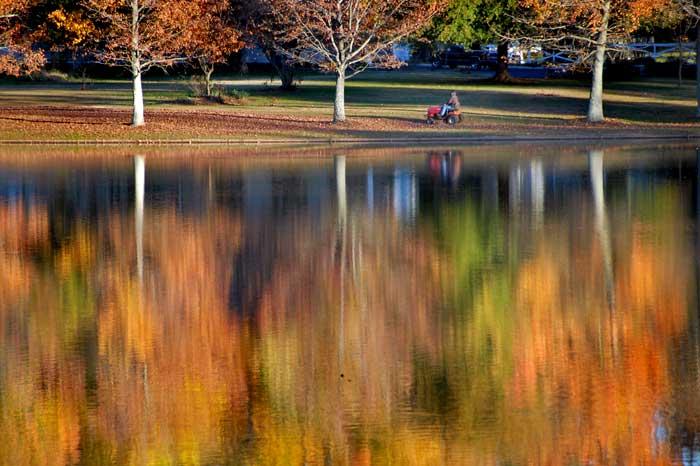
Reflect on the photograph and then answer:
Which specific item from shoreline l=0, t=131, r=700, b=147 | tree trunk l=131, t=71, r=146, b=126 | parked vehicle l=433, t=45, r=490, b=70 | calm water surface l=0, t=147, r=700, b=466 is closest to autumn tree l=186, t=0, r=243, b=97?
tree trunk l=131, t=71, r=146, b=126

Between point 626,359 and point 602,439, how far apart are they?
2484mm

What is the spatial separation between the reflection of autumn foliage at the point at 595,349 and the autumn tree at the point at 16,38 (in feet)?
95.8

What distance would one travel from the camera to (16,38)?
1813 inches

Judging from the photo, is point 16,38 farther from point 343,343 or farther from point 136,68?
point 343,343

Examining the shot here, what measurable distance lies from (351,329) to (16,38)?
36.2 meters

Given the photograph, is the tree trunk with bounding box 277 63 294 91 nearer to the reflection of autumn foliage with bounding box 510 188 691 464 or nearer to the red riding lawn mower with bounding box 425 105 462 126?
the red riding lawn mower with bounding box 425 105 462 126

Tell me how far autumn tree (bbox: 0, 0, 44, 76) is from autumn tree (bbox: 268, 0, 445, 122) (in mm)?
8613

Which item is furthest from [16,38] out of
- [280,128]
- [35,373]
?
[35,373]

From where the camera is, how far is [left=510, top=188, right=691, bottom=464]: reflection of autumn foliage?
889 centimetres

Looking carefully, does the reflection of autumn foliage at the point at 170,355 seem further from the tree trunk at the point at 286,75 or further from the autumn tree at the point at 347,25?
the tree trunk at the point at 286,75

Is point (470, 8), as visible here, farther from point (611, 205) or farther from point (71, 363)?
point (71, 363)

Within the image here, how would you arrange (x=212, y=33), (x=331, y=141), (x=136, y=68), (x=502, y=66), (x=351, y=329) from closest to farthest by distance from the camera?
(x=351, y=329), (x=331, y=141), (x=136, y=68), (x=212, y=33), (x=502, y=66)

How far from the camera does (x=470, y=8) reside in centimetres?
5775

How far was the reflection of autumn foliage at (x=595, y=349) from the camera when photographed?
29.2 feet
